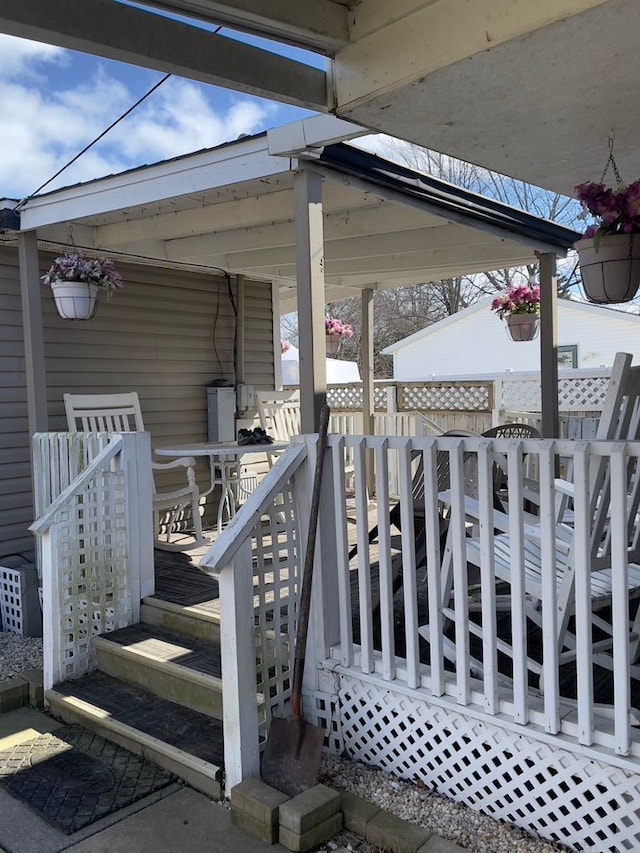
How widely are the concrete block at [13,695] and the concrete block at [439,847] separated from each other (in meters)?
2.25

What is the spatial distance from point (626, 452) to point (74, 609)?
2.77 metres

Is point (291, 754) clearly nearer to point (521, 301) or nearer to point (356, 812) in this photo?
point (356, 812)

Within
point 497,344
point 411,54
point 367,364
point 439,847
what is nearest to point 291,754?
point 439,847

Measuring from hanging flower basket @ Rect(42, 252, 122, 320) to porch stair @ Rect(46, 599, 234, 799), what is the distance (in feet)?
6.88

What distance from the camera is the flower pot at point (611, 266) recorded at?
2.50 metres

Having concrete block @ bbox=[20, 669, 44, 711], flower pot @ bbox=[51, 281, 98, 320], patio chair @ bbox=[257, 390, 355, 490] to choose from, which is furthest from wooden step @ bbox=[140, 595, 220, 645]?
patio chair @ bbox=[257, 390, 355, 490]

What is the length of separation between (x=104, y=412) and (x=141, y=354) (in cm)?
72

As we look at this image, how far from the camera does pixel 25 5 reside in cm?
179

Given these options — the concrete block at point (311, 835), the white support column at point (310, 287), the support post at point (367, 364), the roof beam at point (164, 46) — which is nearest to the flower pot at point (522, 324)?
the support post at point (367, 364)

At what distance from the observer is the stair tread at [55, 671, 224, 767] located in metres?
2.72

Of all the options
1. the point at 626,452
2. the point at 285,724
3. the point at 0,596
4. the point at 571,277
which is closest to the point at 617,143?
the point at 626,452

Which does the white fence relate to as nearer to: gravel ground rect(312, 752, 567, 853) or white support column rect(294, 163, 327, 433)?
gravel ground rect(312, 752, 567, 853)

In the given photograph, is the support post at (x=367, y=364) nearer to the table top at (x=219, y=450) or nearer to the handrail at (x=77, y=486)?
the table top at (x=219, y=450)

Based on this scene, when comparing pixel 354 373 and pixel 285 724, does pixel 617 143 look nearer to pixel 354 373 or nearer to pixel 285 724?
pixel 285 724
